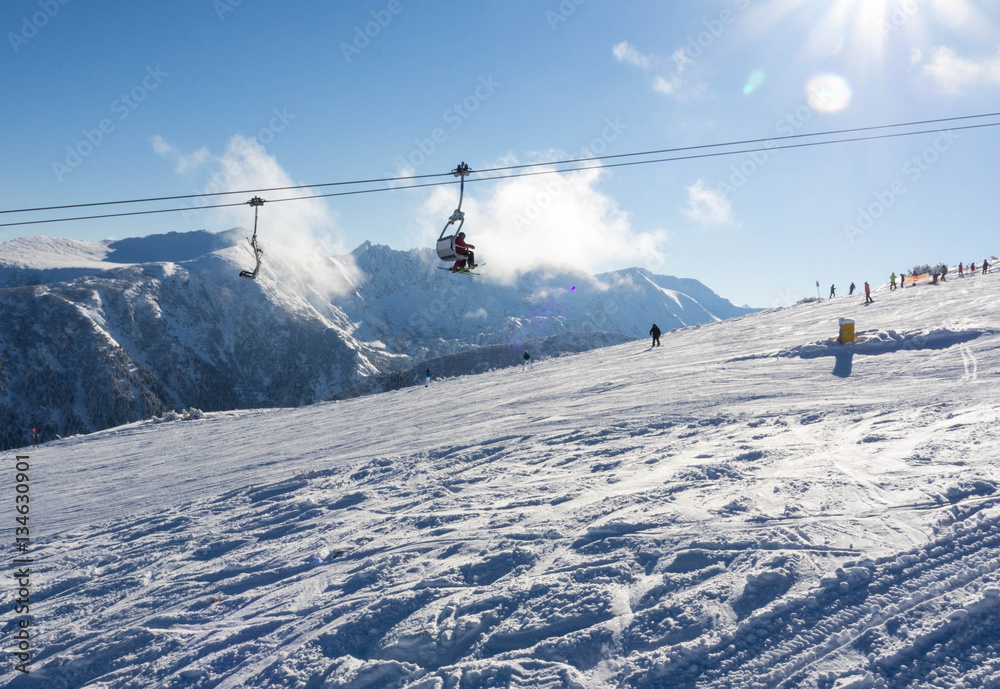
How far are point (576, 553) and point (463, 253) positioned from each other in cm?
905

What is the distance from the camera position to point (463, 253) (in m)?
14.2

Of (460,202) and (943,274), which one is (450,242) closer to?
(460,202)

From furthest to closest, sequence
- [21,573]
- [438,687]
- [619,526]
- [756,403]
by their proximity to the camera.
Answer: [756,403], [21,573], [619,526], [438,687]

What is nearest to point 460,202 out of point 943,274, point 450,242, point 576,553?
point 450,242

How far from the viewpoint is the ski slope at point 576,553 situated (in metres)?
5.25

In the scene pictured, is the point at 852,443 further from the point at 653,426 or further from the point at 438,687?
the point at 438,687

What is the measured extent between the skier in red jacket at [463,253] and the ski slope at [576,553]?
4.68m

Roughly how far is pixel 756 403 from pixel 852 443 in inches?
154

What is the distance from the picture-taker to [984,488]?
7109 millimetres

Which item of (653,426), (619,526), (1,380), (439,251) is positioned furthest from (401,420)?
(1,380)
